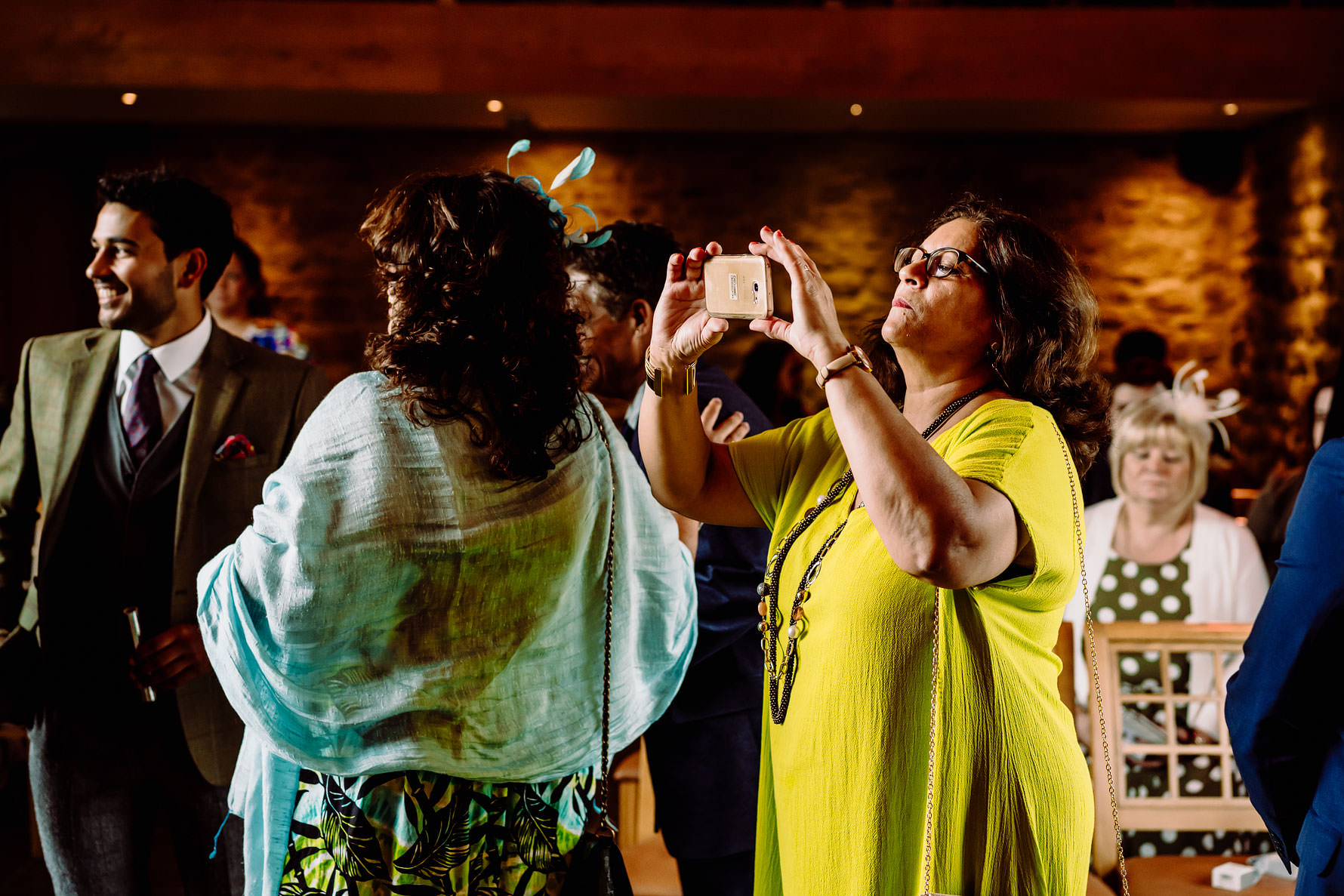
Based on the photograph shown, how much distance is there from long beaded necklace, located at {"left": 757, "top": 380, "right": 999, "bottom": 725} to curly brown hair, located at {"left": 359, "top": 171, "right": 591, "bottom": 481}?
13.1 inches

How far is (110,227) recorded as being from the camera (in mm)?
2078

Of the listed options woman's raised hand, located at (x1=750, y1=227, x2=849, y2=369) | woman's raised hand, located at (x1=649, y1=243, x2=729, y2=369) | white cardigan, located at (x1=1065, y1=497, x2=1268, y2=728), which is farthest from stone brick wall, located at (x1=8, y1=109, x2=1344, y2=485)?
woman's raised hand, located at (x1=750, y1=227, x2=849, y2=369)

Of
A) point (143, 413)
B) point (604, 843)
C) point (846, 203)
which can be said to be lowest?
point (604, 843)

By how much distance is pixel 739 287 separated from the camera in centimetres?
133

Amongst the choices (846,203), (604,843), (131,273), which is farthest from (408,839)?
(846,203)

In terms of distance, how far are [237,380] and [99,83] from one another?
5358 mm

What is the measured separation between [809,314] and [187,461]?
1.26 metres

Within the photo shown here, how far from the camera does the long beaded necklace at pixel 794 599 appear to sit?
1392 millimetres

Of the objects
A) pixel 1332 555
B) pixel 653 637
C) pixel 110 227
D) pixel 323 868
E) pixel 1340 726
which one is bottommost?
pixel 323 868

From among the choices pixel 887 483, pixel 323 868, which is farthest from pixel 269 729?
pixel 887 483

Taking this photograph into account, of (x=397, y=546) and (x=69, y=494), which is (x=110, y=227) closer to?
(x=69, y=494)

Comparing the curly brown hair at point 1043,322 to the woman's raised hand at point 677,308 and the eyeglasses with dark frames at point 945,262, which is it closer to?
the eyeglasses with dark frames at point 945,262

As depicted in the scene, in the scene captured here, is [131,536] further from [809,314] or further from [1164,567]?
[1164,567]

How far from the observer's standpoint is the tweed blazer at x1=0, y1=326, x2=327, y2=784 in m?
1.94
